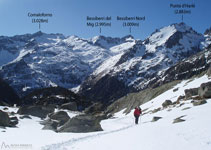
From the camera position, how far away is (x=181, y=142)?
1553cm

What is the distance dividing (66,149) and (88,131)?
13.5m

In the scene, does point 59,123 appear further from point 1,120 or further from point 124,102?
point 124,102

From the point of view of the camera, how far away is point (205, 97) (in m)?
33.6

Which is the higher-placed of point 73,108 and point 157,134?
point 157,134

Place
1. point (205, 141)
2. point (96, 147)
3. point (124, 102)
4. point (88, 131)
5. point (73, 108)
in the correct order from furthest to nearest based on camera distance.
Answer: point (124, 102), point (73, 108), point (88, 131), point (96, 147), point (205, 141)

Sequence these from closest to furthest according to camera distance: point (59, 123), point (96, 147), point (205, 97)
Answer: point (96, 147)
point (205, 97)
point (59, 123)

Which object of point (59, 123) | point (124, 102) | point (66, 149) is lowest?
point (124, 102)

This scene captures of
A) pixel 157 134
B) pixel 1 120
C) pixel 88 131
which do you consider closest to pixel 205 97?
pixel 88 131

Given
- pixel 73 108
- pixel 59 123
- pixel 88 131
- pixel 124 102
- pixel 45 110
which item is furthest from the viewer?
pixel 124 102

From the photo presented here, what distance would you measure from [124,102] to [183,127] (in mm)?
77113

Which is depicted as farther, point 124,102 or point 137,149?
point 124,102

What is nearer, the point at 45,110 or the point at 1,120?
the point at 1,120

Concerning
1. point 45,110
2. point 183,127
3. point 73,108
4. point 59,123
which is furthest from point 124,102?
point 183,127

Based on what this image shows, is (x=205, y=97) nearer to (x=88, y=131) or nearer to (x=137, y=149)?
(x=88, y=131)
